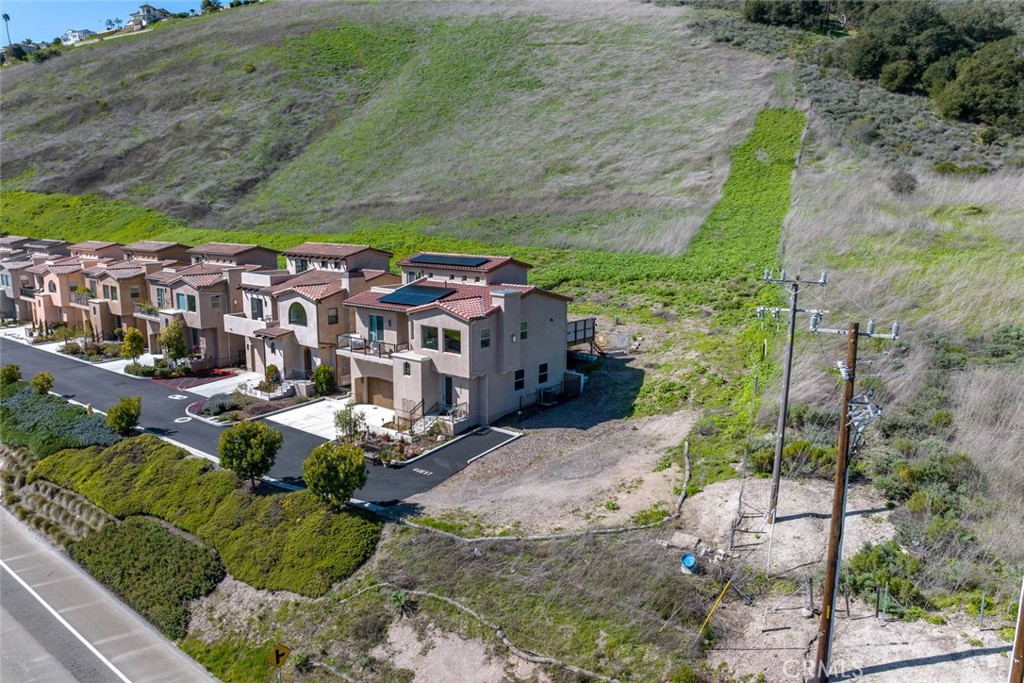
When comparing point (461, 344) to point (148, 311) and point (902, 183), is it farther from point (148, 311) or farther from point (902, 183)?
point (902, 183)

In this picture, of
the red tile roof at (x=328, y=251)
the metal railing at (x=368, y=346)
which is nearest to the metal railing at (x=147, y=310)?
the red tile roof at (x=328, y=251)

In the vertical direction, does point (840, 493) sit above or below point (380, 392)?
above

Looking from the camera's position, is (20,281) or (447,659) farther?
(20,281)

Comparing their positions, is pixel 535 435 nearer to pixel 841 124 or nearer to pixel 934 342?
pixel 934 342

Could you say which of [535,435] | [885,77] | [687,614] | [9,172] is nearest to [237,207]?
[9,172]

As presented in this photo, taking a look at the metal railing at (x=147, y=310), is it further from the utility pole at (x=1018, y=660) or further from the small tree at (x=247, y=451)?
the utility pole at (x=1018, y=660)

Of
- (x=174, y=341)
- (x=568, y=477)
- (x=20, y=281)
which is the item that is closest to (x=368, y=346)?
(x=568, y=477)
